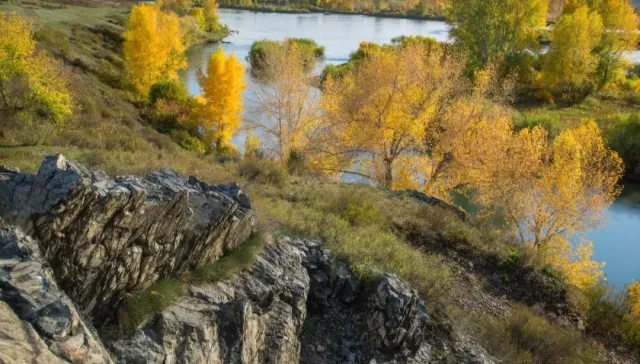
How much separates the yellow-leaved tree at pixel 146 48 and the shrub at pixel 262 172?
26.8m

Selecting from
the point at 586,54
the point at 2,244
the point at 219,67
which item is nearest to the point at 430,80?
the point at 219,67

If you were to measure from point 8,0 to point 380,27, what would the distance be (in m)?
60.7

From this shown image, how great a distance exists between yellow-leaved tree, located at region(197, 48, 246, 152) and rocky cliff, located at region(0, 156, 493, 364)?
26137 millimetres

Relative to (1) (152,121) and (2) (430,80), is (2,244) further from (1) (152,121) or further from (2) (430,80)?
(1) (152,121)

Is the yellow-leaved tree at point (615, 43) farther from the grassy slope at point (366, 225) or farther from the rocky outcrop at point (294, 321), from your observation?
the rocky outcrop at point (294, 321)

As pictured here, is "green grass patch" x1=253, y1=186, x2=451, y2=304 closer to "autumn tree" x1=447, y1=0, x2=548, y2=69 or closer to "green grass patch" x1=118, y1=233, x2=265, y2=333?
"green grass patch" x1=118, y1=233, x2=265, y2=333

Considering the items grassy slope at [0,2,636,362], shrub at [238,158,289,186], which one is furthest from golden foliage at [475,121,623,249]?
shrub at [238,158,289,186]

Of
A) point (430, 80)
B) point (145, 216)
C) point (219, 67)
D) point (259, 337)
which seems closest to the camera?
point (145, 216)

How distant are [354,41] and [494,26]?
26.6 metres

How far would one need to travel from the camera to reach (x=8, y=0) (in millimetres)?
56875

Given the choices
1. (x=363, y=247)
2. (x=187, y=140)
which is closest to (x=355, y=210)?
(x=363, y=247)

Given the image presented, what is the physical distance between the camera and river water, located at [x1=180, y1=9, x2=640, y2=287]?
25672mm

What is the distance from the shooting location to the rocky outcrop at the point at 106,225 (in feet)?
22.3

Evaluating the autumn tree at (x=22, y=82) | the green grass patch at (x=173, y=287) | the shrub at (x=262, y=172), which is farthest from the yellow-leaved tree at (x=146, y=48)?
the green grass patch at (x=173, y=287)
